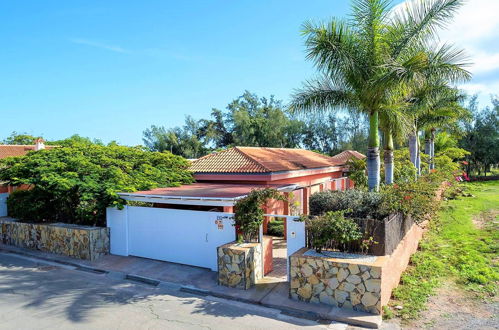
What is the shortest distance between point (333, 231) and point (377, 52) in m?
7.32

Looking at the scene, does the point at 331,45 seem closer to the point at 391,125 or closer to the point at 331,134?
the point at 391,125

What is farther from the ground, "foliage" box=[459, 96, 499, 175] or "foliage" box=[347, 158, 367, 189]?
"foliage" box=[459, 96, 499, 175]

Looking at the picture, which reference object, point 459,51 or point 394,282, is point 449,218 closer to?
point 459,51

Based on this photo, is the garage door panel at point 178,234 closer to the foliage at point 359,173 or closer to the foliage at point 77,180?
the foliage at point 77,180

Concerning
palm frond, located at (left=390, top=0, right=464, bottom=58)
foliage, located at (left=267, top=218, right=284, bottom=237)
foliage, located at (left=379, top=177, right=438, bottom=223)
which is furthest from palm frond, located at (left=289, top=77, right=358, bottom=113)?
foliage, located at (left=267, top=218, right=284, bottom=237)

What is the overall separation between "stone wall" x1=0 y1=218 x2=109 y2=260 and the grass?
388 inches

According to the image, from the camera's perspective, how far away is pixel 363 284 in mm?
7430

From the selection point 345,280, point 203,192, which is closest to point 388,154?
point 203,192

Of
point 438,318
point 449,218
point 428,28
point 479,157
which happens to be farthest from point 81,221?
point 479,157

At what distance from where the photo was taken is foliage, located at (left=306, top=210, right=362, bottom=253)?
8109mm

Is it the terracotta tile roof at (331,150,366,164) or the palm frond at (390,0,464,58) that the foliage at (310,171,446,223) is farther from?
the terracotta tile roof at (331,150,366,164)

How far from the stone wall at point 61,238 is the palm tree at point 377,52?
33.2 ft

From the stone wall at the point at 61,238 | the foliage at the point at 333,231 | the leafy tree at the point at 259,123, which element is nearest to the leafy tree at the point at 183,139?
the leafy tree at the point at 259,123

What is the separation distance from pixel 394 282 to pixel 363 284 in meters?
1.74
